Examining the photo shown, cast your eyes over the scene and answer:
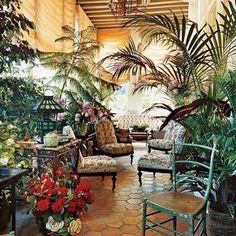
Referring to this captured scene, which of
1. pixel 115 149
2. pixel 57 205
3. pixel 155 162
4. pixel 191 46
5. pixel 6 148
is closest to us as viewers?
pixel 57 205

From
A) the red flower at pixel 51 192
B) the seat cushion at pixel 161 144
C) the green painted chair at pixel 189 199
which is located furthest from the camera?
the seat cushion at pixel 161 144

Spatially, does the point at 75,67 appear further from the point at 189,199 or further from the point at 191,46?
the point at 189,199

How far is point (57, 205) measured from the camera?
255cm

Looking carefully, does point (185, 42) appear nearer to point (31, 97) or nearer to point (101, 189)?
point (31, 97)

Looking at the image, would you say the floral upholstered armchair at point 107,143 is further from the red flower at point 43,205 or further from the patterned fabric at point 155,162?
the red flower at point 43,205

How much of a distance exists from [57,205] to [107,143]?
339 centimetres

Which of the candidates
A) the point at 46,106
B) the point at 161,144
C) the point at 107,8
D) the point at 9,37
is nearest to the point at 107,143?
the point at 161,144

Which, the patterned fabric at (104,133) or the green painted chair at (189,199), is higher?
the patterned fabric at (104,133)

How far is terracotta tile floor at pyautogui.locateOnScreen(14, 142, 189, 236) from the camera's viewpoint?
308 centimetres

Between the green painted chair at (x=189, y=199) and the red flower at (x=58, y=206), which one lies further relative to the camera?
the red flower at (x=58, y=206)

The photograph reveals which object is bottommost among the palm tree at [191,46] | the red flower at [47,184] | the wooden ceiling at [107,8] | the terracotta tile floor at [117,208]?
the terracotta tile floor at [117,208]

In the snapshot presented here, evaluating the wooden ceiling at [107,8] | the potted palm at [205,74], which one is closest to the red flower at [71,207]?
the potted palm at [205,74]

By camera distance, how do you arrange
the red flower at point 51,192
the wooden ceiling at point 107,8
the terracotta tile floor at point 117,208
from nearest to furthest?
1. the red flower at point 51,192
2. the terracotta tile floor at point 117,208
3. the wooden ceiling at point 107,8

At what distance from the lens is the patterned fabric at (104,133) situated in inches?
227
